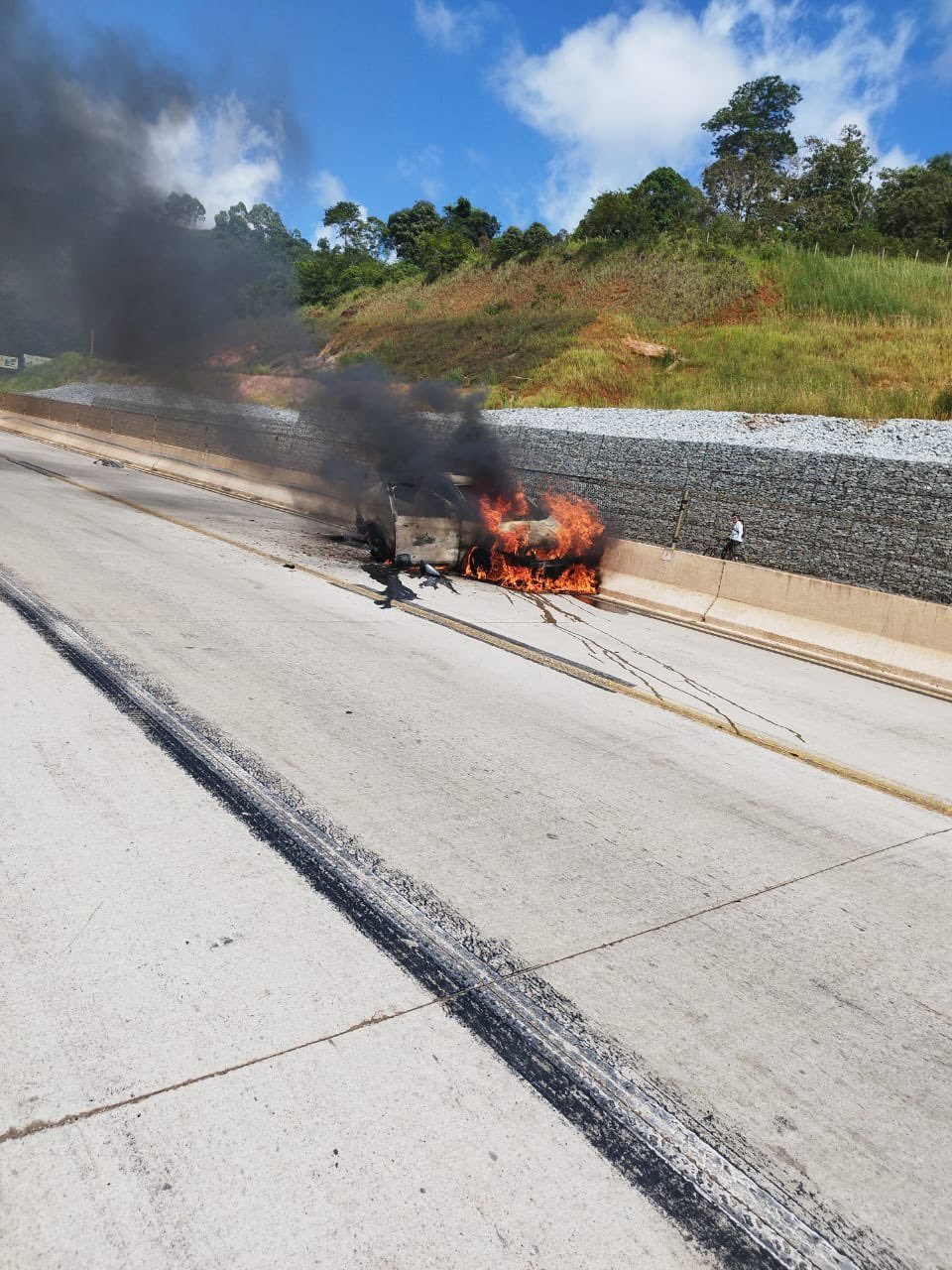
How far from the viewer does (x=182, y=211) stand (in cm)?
1498

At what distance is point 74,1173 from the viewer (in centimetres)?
208

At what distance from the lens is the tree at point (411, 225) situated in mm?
77312

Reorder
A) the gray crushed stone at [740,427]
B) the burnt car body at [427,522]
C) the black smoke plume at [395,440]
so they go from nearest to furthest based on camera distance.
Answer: the burnt car body at [427,522], the black smoke plume at [395,440], the gray crushed stone at [740,427]

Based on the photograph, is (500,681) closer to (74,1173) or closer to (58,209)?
(74,1173)

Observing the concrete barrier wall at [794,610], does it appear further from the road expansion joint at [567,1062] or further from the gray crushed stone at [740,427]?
the road expansion joint at [567,1062]

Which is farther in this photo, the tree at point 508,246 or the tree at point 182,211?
the tree at point 508,246

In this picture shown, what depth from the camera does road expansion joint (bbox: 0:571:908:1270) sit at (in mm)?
2148

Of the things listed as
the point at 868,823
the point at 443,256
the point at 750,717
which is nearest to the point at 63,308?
the point at 750,717

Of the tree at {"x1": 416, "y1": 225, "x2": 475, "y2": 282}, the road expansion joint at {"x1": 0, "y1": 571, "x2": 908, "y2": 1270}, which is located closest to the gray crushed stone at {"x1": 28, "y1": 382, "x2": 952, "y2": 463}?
the road expansion joint at {"x1": 0, "y1": 571, "x2": 908, "y2": 1270}

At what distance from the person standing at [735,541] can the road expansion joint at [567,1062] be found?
12.7 m

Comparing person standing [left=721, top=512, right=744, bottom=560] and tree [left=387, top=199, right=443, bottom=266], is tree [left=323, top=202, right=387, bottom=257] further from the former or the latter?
person standing [left=721, top=512, right=744, bottom=560]

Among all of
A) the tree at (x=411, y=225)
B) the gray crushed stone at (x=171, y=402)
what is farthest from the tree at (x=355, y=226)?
the gray crushed stone at (x=171, y=402)

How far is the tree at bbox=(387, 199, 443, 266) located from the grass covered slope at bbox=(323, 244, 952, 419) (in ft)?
125

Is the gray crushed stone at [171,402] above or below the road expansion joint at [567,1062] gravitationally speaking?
above
